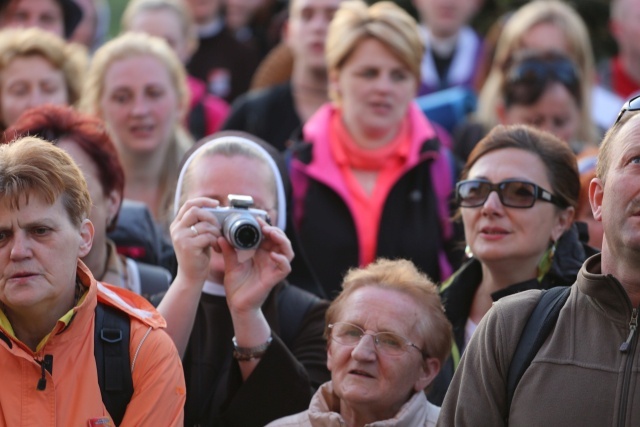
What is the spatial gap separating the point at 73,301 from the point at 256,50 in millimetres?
5994

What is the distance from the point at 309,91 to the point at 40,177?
4099mm

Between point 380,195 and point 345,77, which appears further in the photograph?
point 345,77

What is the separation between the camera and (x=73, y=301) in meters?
4.24

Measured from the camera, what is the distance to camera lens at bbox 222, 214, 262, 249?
4531 millimetres

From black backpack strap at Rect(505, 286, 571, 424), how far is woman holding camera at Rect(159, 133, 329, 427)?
3.97 ft

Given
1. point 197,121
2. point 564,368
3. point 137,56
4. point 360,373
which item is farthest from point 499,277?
point 197,121

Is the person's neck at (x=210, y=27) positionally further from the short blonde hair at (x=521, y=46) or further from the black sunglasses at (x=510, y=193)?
the black sunglasses at (x=510, y=193)

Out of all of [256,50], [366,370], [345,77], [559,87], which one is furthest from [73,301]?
[256,50]

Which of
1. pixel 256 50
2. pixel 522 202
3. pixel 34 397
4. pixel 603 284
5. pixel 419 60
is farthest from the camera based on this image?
pixel 256 50

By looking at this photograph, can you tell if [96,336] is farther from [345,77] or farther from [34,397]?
[345,77]

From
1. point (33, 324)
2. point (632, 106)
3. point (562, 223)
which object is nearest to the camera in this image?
point (632, 106)

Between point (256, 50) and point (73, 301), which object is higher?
point (256, 50)

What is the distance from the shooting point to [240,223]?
4.53 m

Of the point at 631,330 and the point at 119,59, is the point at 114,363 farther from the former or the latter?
the point at 119,59
